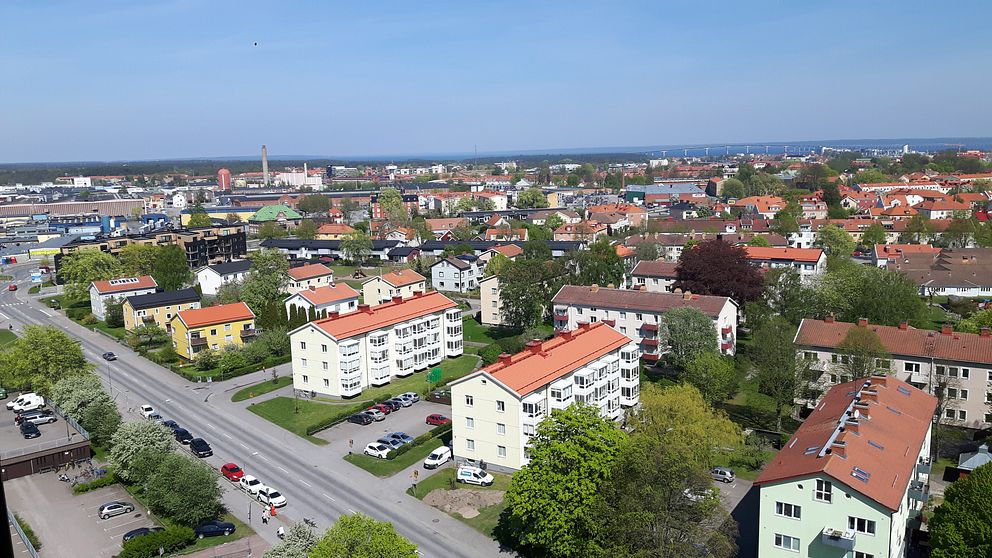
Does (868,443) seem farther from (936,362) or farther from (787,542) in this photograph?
(936,362)

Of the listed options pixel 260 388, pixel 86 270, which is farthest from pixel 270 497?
pixel 86 270

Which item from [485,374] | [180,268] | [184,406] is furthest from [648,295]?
[180,268]

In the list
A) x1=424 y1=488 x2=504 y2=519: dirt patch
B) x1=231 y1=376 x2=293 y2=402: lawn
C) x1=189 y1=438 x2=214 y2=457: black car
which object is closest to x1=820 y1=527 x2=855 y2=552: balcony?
x1=424 y1=488 x2=504 y2=519: dirt patch

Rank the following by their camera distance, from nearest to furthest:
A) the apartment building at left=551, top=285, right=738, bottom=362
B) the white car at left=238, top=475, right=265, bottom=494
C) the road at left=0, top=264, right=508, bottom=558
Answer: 1. the road at left=0, top=264, right=508, bottom=558
2. the white car at left=238, top=475, right=265, bottom=494
3. the apartment building at left=551, top=285, right=738, bottom=362

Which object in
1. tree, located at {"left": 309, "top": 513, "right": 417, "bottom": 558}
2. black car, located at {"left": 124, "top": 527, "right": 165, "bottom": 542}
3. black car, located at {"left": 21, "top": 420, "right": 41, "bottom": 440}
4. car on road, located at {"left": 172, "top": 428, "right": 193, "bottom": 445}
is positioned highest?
tree, located at {"left": 309, "top": 513, "right": 417, "bottom": 558}

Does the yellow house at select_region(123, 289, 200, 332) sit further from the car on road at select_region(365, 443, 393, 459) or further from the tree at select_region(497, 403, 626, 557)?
the tree at select_region(497, 403, 626, 557)

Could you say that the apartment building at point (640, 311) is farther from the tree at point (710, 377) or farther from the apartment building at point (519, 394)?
the apartment building at point (519, 394)

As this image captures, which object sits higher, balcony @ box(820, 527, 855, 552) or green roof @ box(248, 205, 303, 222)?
green roof @ box(248, 205, 303, 222)
